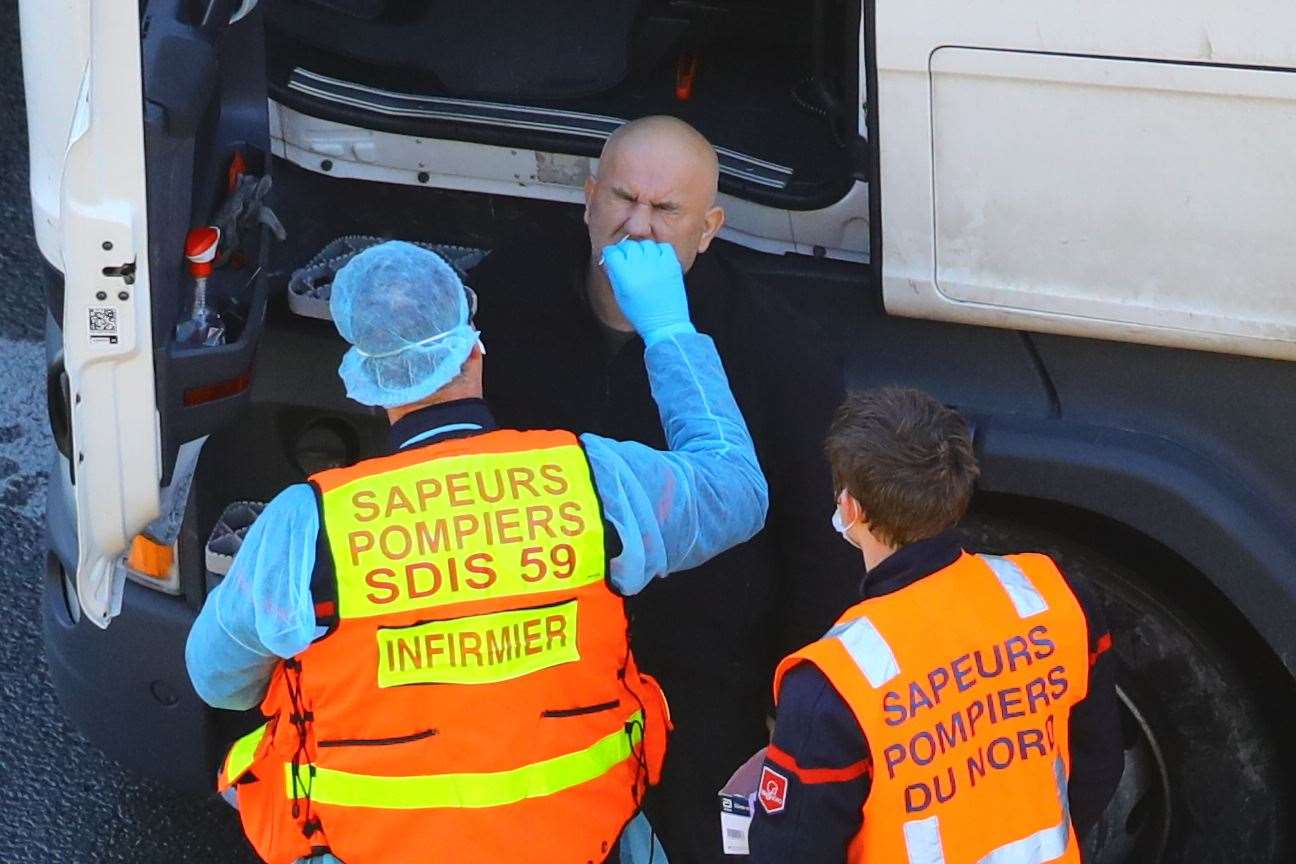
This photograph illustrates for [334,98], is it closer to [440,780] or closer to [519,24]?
[519,24]

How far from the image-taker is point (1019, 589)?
2160 millimetres

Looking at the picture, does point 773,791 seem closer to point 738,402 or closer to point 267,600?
point 267,600

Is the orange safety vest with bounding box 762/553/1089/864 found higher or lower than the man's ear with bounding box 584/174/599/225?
lower

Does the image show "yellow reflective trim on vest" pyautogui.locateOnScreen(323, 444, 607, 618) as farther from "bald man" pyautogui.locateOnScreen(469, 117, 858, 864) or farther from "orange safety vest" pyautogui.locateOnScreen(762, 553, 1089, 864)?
"bald man" pyautogui.locateOnScreen(469, 117, 858, 864)

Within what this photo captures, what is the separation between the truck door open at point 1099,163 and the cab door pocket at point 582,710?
2.91 ft

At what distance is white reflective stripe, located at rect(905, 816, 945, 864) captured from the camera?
2064 millimetres

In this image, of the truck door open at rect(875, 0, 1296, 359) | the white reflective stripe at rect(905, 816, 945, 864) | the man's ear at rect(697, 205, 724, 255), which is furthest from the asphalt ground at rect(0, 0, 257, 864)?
the truck door open at rect(875, 0, 1296, 359)

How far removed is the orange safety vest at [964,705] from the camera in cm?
204

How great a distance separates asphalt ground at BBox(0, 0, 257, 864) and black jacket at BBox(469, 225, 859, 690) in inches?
51.3

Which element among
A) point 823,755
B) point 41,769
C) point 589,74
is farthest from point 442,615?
point 41,769

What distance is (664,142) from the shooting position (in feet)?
9.24

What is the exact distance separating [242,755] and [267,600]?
42 centimetres

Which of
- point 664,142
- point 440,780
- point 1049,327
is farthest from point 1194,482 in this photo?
point 440,780

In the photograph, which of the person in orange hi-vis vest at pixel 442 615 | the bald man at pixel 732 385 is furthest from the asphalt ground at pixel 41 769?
the person in orange hi-vis vest at pixel 442 615
